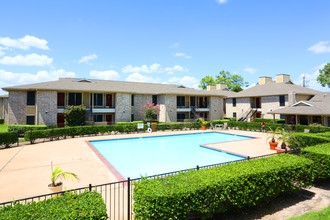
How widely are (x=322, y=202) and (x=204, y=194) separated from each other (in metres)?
5.44

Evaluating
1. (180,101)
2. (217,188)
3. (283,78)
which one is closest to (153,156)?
(217,188)

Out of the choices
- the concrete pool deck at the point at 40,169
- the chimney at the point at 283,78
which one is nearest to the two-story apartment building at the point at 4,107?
the concrete pool deck at the point at 40,169

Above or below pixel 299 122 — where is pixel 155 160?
below

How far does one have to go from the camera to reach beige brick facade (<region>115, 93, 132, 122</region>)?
2988cm

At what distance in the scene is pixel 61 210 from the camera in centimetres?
423

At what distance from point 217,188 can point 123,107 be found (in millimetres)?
26150

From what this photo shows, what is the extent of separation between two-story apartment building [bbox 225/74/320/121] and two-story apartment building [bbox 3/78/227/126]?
15.1ft

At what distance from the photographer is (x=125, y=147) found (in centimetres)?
1933

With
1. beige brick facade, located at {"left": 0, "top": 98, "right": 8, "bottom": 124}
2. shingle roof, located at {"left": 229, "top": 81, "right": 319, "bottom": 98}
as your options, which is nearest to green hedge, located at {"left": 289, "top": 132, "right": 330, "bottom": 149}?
shingle roof, located at {"left": 229, "top": 81, "right": 319, "bottom": 98}

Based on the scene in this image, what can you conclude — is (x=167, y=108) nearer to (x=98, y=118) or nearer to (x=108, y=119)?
(x=108, y=119)

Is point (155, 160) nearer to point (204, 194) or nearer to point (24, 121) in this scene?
point (204, 194)

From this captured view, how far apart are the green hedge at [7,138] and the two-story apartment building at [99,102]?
8598 mm

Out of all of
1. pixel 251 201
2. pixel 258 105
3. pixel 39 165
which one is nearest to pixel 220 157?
pixel 251 201

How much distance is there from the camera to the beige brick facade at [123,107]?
98.0 ft
